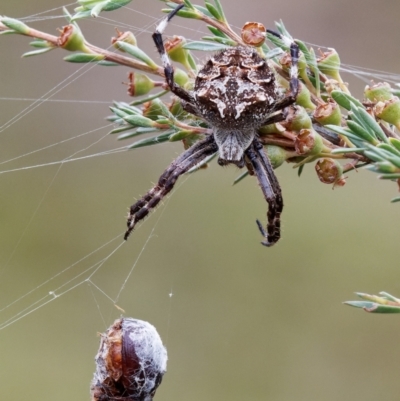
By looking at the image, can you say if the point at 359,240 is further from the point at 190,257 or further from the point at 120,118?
the point at 120,118

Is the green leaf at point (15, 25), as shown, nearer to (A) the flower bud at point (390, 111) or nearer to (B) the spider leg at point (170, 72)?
(B) the spider leg at point (170, 72)

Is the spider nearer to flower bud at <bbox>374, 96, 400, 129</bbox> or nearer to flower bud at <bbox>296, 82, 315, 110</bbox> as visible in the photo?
flower bud at <bbox>296, 82, 315, 110</bbox>

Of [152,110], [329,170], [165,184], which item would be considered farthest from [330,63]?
[165,184]

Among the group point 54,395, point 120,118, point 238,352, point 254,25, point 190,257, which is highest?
point 254,25

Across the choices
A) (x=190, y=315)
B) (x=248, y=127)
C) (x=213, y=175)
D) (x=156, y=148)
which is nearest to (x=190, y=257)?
(x=190, y=315)

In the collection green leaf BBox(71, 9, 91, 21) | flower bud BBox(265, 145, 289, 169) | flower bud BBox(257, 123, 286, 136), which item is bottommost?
flower bud BBox(265, 145, 289, 169)

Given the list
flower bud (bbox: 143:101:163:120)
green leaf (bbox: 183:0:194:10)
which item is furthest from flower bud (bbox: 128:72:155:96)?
green leaf (bbox: 183:0:194:10)
